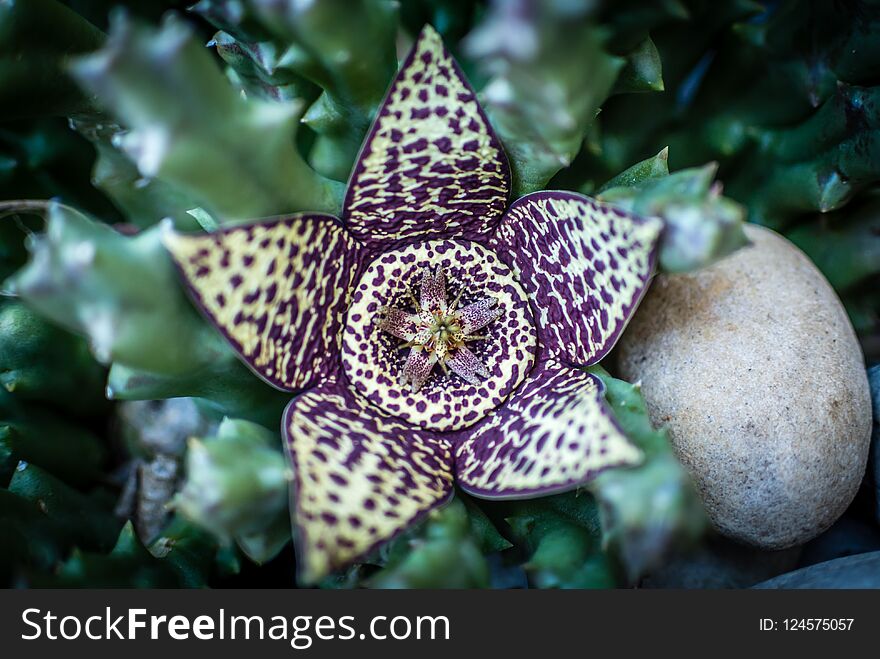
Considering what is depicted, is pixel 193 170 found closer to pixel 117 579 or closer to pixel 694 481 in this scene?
pixel 117 579

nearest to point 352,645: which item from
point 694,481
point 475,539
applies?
point 475,539

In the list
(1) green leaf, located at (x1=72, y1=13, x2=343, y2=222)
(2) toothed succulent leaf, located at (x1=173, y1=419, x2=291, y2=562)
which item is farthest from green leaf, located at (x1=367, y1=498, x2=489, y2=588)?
(1) green leaf, located at (x1=72, y1=13, x2=343, y2=222)

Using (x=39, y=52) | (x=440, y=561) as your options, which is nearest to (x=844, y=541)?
(x=440, y=561)

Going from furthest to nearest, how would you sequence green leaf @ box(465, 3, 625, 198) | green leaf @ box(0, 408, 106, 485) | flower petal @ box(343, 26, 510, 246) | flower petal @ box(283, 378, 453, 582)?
green leaf @ box(0, 408, 106, 485) < flower petal @ box(343, 26, 510, 246) < flower petal @ box(283, 378, 453, 582) < green leaf @ box(465, 3, 625, 198)

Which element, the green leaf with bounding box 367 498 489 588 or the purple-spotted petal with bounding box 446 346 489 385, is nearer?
the green leaf with bounding box 367 498 489 588

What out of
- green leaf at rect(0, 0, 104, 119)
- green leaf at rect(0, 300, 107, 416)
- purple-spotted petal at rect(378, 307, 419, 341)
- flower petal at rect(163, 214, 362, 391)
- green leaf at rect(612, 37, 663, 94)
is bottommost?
green leaf at rect(0, 300, 107, 416)

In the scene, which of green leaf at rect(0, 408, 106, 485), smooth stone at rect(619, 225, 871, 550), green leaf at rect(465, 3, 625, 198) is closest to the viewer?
green leaf at rect(465, 3, 625, 198)

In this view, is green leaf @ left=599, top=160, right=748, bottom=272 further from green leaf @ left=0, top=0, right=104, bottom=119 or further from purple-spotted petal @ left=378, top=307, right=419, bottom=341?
green leaf @ left=0, top=0, right=104, bottom=119

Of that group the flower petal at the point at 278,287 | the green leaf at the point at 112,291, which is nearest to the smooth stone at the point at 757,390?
the flower petal at the point at 278,287
